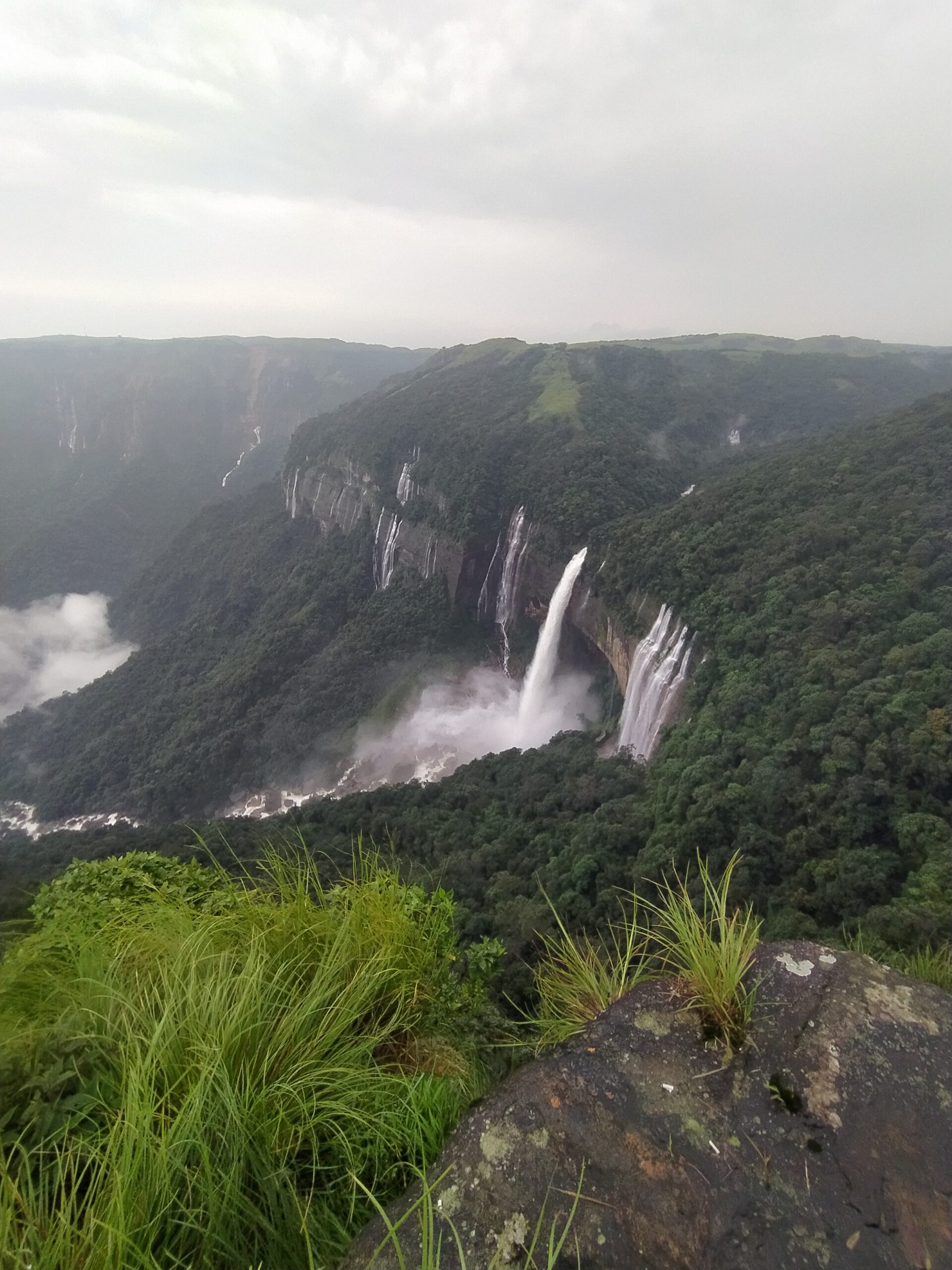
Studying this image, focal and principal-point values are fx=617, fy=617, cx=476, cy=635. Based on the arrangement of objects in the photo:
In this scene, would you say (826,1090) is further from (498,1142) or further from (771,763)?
(771,763)

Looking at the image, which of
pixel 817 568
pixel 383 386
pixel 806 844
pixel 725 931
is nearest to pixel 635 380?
pixel 383 386

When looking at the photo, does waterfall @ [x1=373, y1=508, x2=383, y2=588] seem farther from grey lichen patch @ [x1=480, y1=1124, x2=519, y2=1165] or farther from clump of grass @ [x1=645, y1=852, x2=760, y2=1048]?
grey lichen patch @ [x1=480, y1=1124, x2=519, y2=1165]

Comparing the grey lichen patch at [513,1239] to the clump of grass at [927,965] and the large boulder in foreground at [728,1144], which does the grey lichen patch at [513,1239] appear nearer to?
the large boulder in foreground at [728,1144]

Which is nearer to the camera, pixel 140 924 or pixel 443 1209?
pixel 443 1209

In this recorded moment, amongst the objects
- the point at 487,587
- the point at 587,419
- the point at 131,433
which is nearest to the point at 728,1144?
the point at 487,587

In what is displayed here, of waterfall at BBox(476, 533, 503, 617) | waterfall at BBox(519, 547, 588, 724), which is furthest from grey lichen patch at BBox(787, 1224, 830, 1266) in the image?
waterfall at BBox(476, 533, 503, 617)

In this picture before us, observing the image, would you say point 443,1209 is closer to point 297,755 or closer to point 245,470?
point 297,755
